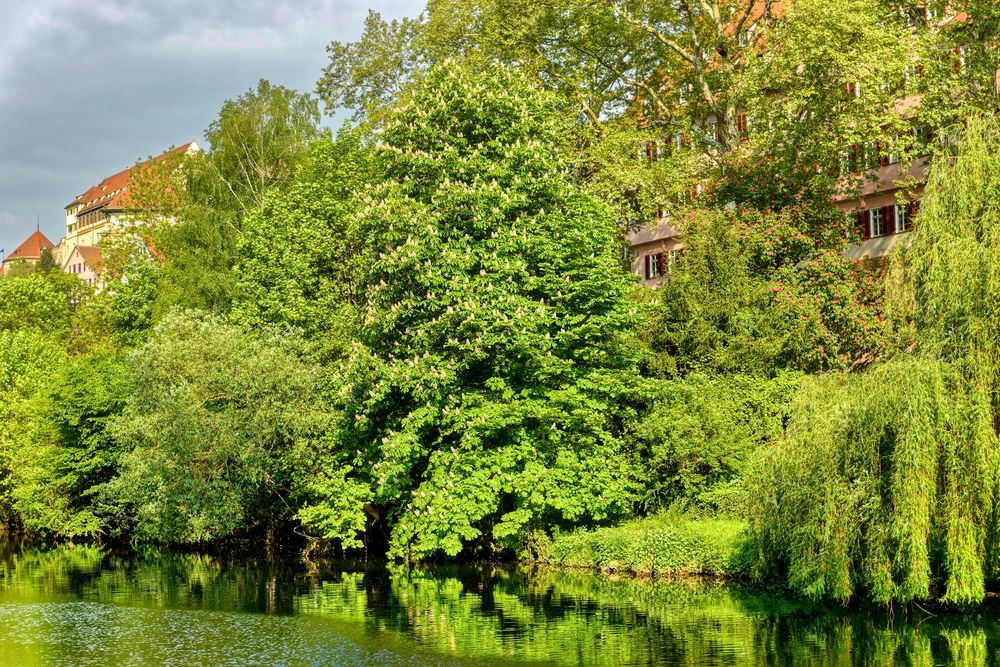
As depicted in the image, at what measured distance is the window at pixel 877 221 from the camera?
176 feet

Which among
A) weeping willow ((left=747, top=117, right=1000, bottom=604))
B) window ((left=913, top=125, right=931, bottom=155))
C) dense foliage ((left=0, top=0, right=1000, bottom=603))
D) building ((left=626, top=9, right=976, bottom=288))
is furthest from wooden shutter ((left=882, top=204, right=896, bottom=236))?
weeping willow ((left=747, top=117, right=1000, bottom=604))

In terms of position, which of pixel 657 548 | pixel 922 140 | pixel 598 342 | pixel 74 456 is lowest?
pixel 657 548

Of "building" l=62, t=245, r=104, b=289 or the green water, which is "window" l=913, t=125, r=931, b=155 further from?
"building" l=62, t=245, r=104, b=289

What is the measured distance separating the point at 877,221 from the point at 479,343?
28.4m

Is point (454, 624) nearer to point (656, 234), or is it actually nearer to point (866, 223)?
point (866, 223)

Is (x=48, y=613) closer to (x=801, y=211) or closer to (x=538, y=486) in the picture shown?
(x=538, y=486)

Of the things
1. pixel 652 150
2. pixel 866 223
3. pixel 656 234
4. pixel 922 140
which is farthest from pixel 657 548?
pixel 656 234

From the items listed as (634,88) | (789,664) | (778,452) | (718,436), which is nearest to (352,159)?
(634,88)

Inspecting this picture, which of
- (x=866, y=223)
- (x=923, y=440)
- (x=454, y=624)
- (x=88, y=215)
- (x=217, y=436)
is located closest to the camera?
(x=923, y=440)

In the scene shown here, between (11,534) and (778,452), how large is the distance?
44763 mm

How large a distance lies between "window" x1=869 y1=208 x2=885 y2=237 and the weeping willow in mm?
26954

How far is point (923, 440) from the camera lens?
23875 millimetres

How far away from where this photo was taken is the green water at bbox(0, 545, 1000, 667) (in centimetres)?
2327

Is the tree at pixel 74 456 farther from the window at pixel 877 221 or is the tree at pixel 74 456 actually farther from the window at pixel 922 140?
the window at pixel 877 221
